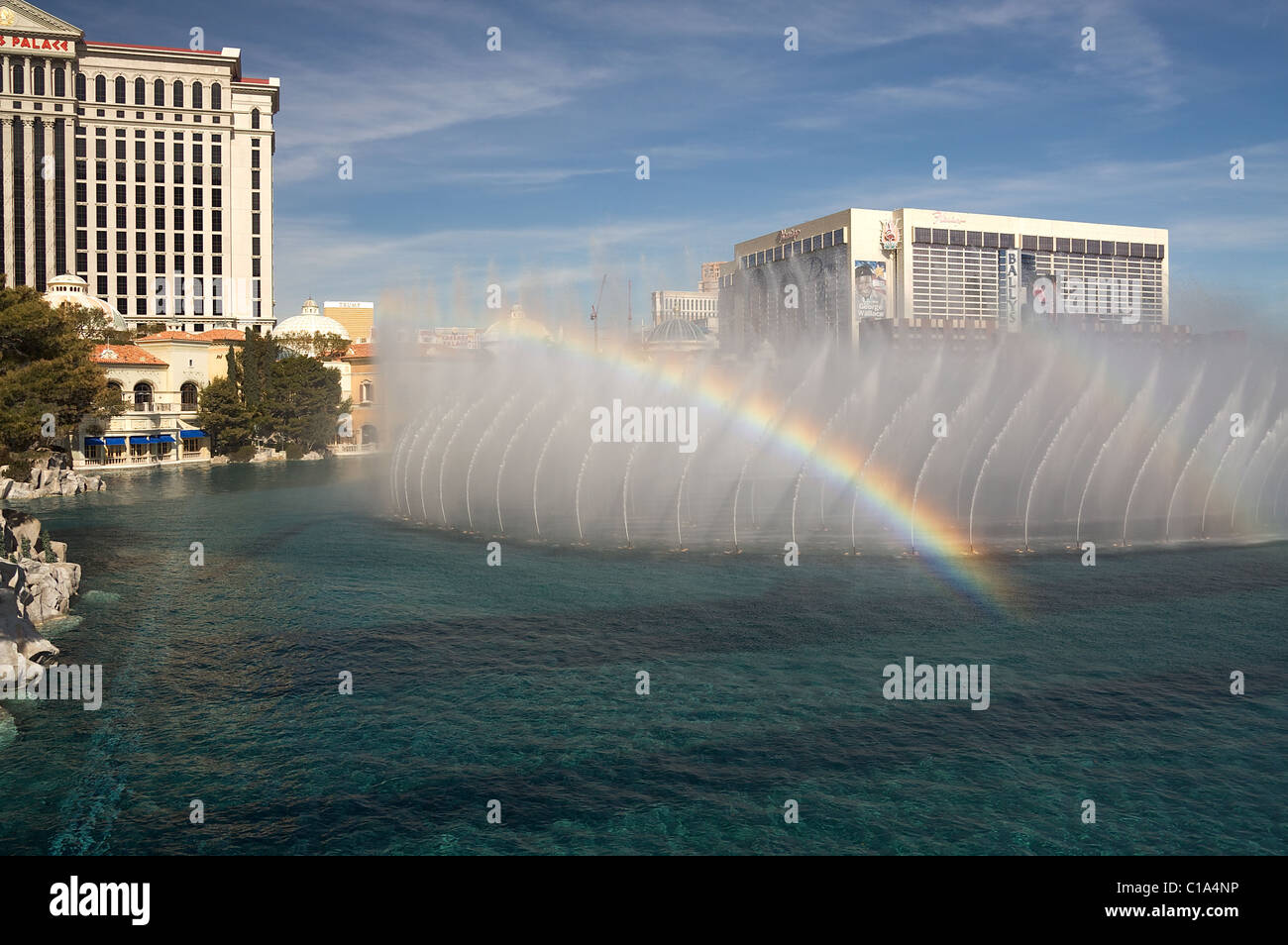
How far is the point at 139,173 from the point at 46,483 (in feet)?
276

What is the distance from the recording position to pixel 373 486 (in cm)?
5925

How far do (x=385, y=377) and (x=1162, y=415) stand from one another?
133 ft

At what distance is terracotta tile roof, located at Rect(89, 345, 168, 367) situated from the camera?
80.3 m

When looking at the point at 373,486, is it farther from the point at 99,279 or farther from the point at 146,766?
the point at 99,279

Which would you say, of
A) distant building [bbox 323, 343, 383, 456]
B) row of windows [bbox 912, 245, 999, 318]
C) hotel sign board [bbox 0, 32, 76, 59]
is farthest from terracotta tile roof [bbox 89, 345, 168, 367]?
row of windows [bbox 912, 245, 999, 318]

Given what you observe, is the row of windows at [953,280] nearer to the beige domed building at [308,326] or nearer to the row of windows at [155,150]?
the beige domed building at [308,326]

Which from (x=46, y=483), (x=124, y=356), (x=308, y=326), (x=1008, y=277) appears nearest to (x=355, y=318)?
(x=308, y=326)

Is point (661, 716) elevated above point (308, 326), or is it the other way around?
point (308, 326)
